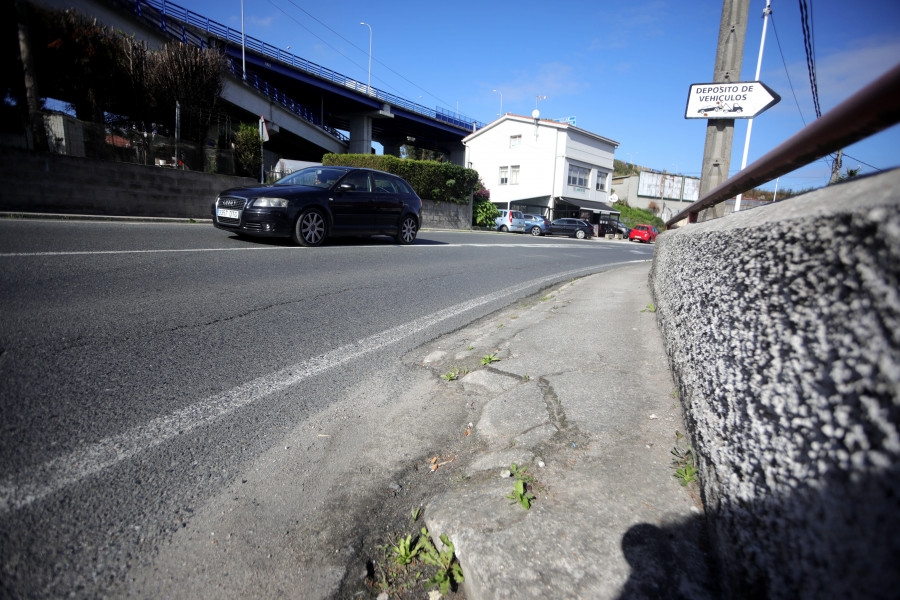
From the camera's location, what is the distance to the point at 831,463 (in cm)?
88

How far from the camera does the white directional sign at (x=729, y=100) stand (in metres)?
4.84

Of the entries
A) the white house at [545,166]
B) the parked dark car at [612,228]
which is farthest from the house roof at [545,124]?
the parked dark car at [612,228]

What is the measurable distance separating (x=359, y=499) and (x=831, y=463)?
5.30 ft

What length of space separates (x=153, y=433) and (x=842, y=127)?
2872mm

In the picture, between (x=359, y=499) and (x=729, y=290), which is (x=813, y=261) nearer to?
(x=729, y=290)

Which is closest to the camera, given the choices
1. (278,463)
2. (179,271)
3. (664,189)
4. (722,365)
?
(722,365)

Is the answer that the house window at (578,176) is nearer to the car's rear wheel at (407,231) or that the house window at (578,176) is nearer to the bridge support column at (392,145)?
the bridge support column at (392,145)

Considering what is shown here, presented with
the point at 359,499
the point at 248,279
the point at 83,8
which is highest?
the point at 83,8

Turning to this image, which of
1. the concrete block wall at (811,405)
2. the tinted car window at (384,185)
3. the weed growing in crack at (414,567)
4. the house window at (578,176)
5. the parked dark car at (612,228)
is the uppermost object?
the house window at (578,176)

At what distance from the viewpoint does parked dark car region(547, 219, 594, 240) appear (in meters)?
32.2

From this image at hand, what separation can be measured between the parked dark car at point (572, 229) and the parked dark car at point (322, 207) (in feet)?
77.1

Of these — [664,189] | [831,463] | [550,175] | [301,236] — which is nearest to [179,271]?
[301,236]

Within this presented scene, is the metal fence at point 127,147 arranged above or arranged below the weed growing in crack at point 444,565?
above

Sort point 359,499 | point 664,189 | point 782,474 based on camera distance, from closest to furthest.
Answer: point 782,474
point 359,499
point 664,189
